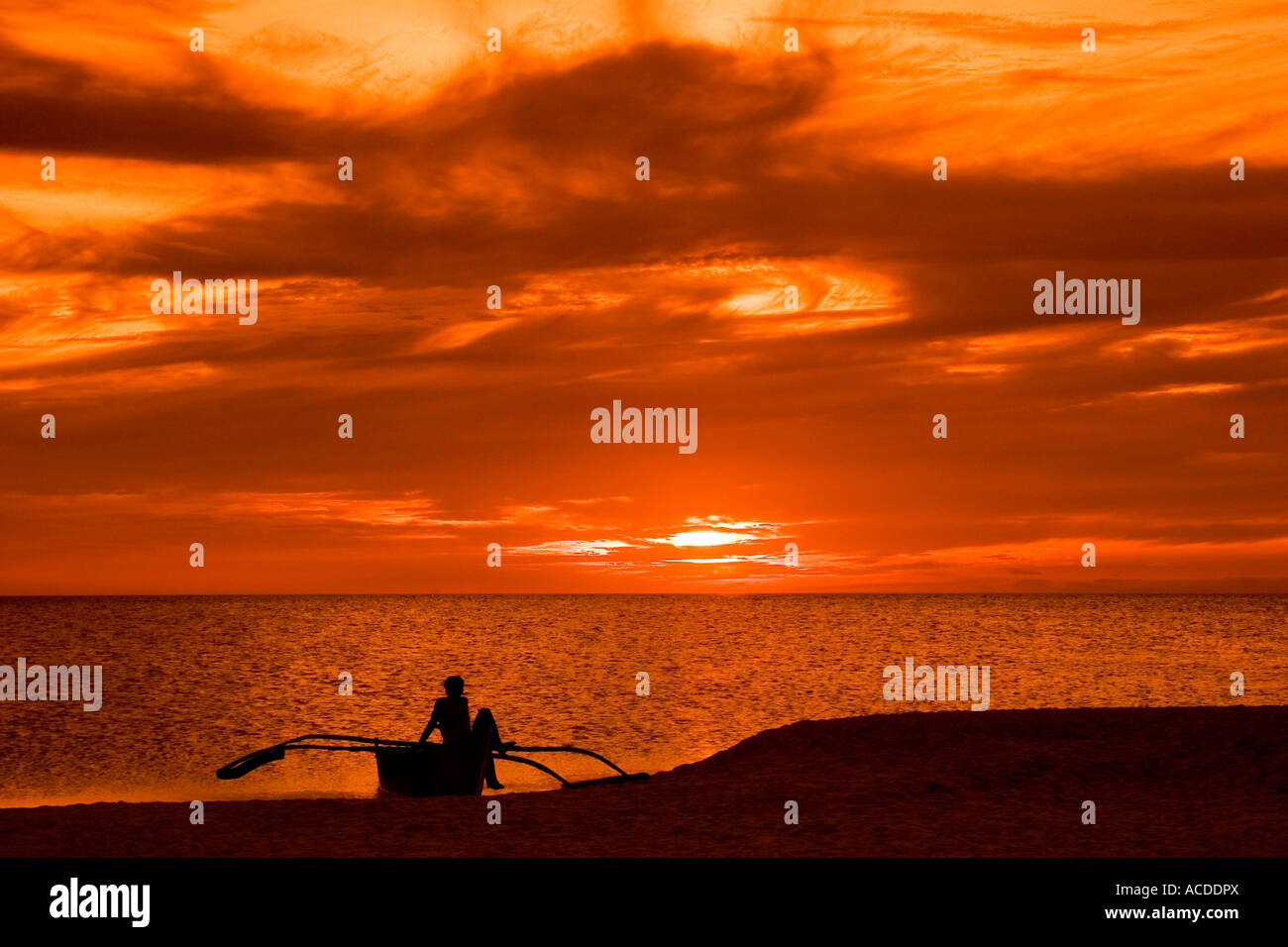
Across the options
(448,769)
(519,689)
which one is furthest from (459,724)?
(519,689)

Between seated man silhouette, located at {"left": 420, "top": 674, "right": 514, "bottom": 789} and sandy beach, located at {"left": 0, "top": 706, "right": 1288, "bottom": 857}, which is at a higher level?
seated man silhouette, located at {"left": 420, "top": 674, "right": 514, "bottom": 789}

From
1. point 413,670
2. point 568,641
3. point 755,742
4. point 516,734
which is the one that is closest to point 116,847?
point 755,742

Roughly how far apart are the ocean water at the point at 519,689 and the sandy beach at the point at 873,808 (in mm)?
8316

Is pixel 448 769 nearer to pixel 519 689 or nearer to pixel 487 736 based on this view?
pixel 487 736

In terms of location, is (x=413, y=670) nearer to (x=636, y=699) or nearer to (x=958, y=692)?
(x=636, y=699)

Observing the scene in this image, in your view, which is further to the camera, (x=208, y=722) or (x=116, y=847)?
(x=208, y=722)

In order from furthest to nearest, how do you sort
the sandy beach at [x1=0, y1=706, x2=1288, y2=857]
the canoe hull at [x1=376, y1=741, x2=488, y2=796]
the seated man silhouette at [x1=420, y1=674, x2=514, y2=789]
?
the seated man silhouette at [x1=420, y1=674, x2=514, y2=789]
the canoe hull at [x1=376, y1=741, x2=488, y2=796]
the sandy beach at [x1=0, y1=706, x2=1288, y2=857]

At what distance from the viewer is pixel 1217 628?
486ft

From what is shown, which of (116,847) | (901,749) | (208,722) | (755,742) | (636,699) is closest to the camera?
(116,847)

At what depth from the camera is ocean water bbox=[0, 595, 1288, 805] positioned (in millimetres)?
32312

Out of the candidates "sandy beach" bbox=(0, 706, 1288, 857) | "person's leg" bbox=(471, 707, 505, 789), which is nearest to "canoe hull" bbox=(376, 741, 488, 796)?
"person's leg" bbox=(471, 707, 505, 789)

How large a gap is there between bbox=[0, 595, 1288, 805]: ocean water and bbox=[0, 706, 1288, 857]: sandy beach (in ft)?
27.3

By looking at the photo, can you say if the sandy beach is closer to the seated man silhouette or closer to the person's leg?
the person's leg

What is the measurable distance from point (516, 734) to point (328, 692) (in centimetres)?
2250
